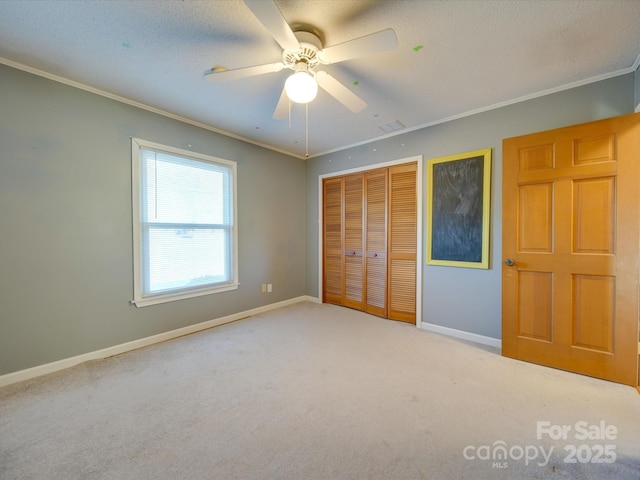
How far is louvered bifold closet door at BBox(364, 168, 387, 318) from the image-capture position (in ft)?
11.9

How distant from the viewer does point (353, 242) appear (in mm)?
4008

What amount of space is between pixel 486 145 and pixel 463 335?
82.3 inches

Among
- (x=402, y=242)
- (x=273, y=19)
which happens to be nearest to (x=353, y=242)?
(x=402, y=242)

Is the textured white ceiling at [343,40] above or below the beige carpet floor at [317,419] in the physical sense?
above

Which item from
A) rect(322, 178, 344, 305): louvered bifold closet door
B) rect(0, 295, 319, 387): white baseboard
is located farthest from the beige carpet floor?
rect(322, 178, 344, 305): louvered bifold closet door

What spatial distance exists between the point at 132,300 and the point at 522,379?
3.62 m

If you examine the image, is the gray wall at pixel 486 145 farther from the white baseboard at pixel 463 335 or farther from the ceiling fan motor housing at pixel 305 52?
the ceiling fan motor housing at pixel 305 52

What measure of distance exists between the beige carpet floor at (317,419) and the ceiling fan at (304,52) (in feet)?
6.84

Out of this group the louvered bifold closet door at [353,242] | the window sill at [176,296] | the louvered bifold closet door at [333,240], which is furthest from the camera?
the louvered bifold closet door at [333,240]

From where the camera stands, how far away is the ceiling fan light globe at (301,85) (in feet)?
5.25

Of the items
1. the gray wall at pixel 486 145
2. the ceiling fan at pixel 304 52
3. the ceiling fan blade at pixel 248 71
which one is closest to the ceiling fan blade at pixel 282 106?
the ceiling fan at pixel 304 52

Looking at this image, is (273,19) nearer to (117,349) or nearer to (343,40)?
(343,40)

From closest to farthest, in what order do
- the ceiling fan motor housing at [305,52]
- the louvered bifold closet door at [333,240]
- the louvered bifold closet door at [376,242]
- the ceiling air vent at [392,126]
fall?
the ceiling fan motor housing at [305,52] → the ceiling air vent at [392,126] → the louvered bifold closet door at [376,242] → the louvered bifold closet door at [333,240]

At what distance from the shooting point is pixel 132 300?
8.66ft
